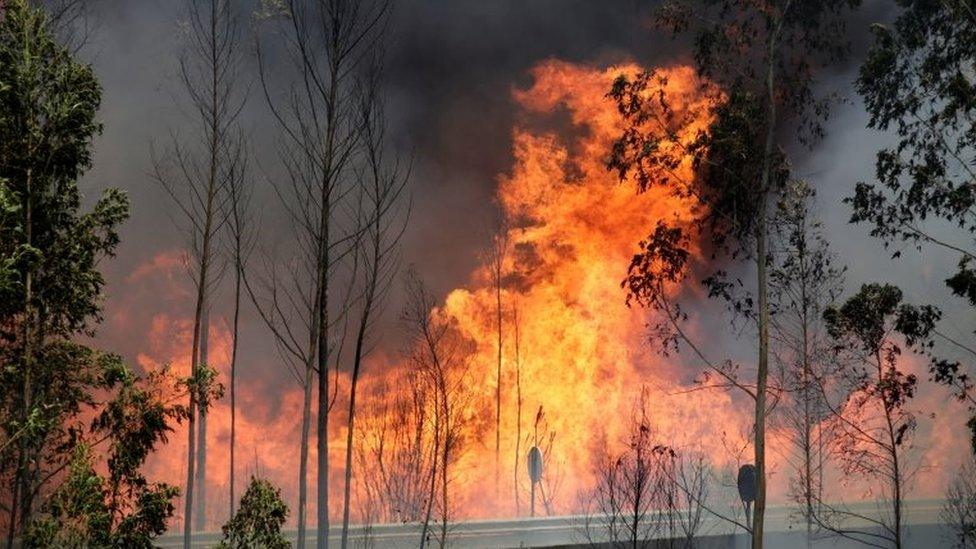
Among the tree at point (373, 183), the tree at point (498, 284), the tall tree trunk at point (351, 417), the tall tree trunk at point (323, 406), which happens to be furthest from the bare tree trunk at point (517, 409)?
the tall tree trunk at point (323, 406)

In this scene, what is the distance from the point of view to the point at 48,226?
14.2 meters

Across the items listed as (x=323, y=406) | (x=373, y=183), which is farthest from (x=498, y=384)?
(x=323, y=406)

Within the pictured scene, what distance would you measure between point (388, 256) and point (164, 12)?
16.1 meters

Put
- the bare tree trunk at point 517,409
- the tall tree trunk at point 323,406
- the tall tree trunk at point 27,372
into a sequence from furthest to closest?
1. the bare tree trunk at point 517,409
2. the tall tree trunk at point 323,406
3. the tall tree trunk at point 27,372

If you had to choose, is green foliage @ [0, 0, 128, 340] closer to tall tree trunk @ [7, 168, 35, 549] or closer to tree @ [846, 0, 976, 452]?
tall tree trunk @ [7, 168, 35, 549]

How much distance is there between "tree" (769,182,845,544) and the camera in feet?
85.3

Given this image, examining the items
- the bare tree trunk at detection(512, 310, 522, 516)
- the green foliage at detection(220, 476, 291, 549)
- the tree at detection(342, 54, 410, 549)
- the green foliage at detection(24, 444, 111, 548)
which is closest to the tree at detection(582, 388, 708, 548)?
the bare tree trunk at detection(512, 310, 522, 516)

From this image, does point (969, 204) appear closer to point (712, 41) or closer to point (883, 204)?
point (883, 204)

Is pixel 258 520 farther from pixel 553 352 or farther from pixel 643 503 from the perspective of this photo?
pixel 553 352

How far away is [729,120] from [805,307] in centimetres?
720

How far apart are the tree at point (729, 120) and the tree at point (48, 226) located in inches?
393

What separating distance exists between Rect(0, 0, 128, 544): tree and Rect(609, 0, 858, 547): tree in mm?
9990

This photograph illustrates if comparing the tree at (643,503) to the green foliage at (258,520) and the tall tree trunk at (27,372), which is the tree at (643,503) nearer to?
the green foliage at (258,520)

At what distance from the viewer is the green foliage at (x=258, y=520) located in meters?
14.1
